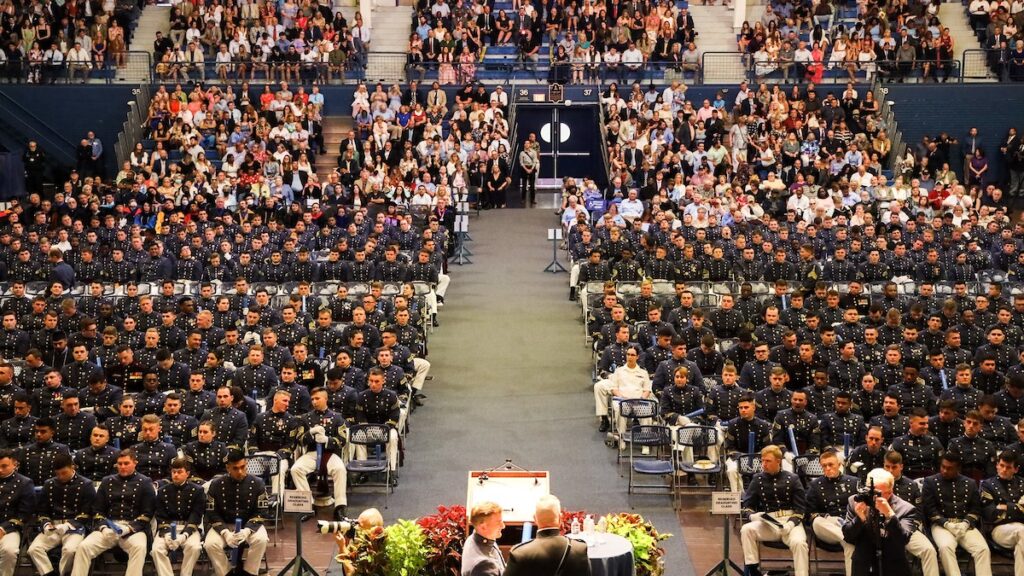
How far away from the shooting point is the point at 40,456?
13.6m

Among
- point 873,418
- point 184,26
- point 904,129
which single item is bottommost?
point 873,418

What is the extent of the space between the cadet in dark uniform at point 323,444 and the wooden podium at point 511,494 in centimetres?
299

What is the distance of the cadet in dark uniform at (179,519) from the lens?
12.1 metres

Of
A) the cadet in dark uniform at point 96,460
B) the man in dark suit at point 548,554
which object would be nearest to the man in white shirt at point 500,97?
the cadet in dark uniform at point 96,460

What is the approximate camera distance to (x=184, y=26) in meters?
31.7

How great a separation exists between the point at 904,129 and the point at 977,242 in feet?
27.8

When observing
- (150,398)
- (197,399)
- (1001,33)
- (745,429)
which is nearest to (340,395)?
(197,399)

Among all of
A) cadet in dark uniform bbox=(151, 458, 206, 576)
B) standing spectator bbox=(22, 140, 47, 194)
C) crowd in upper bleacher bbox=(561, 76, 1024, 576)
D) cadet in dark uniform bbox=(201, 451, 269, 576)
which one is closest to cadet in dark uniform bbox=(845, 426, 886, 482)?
crowd in upper bleacher bbox=(561, 76, 1024, 576)

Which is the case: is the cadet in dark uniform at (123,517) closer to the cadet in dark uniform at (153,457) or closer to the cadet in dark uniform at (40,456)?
the cadet in dark uniform at (153,457)

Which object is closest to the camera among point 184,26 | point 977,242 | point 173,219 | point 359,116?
point 977,242

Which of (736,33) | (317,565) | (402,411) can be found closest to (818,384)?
(402,411)

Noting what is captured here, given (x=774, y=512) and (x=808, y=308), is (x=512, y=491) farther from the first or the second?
(x=808, y=308)

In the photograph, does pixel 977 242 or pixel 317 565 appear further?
pixel 977 242

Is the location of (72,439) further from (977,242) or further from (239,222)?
(977,242)
